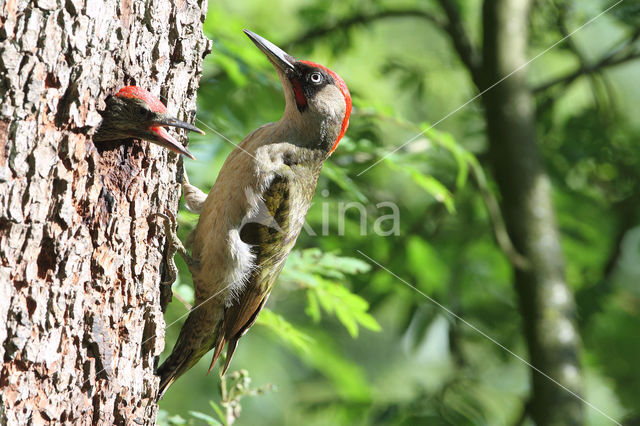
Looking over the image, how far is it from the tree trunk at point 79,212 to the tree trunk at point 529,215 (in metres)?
3.47

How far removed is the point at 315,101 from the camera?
3289mm

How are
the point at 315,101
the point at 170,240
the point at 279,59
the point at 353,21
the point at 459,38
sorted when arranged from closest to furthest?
the point at 170,240, the point at 315,101, the point at 279,59, the point at 353,21, the point at 459,38

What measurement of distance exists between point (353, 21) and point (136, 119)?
3.83m

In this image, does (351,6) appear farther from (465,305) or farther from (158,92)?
(158,92)

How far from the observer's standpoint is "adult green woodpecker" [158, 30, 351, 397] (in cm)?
290

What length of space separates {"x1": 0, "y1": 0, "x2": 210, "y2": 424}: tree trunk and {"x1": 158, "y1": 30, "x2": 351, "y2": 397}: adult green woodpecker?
61 centimetres

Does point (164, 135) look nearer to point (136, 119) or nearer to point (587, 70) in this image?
point (136, 119)

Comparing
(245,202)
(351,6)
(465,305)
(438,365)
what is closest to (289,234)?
(245,202)

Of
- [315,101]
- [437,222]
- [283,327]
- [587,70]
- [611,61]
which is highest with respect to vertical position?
[611,61]

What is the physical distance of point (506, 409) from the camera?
572 cm

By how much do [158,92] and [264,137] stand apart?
38.4 inches

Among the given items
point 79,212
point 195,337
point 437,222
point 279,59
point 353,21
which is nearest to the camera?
point 79,212

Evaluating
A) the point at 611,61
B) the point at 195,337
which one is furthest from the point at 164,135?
the point at 611,61

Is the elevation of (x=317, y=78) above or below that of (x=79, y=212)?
above
